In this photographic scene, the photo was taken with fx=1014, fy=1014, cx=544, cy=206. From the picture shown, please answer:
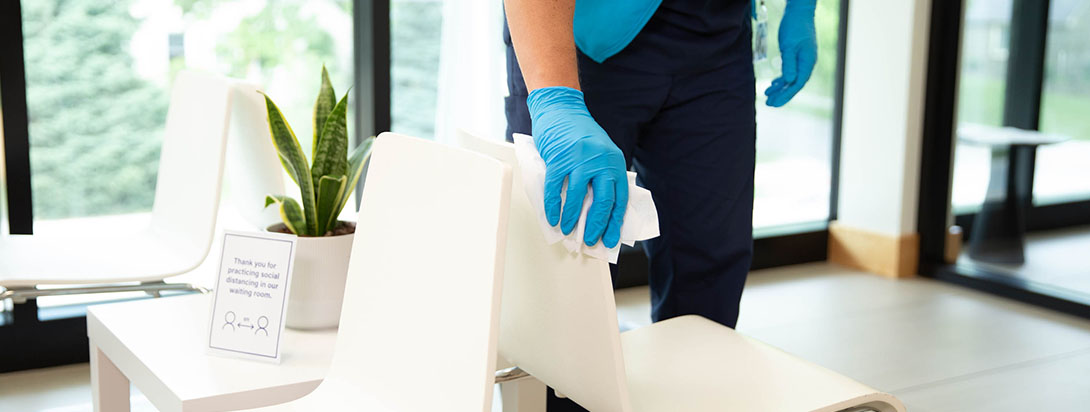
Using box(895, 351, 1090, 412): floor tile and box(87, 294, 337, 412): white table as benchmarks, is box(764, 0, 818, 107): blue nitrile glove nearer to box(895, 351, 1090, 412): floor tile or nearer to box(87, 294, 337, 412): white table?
box(895, 351, 1090, 412): floor tile

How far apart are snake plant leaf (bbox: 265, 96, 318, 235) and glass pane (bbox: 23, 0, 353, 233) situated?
1.24 meters

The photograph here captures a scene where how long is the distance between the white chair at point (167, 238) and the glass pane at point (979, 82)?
97.8 inches

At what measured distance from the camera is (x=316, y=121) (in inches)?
63.4

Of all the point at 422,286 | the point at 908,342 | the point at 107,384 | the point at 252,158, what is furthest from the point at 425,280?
the point at 908,342

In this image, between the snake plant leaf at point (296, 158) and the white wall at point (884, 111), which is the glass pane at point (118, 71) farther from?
the white wall at point (884, 111)

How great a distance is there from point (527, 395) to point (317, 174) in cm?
46

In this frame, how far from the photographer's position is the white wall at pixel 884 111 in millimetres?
3389

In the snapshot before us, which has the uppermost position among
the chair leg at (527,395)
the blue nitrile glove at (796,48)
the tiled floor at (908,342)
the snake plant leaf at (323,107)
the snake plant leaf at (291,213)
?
the blue nitrile glove at (796,48)

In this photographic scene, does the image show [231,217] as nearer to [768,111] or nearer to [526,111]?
[526,111]

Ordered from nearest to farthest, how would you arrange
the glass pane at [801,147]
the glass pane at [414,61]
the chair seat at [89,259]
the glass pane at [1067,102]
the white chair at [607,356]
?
1. the white chair at [607,356]
2. the chair seat at [89,259]
3. the glass pane at [414,61]
4. the glass pane at [1067,102]
5. the glass pane at [801,147]

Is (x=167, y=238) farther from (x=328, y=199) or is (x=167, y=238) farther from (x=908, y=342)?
(x=908, y=342)

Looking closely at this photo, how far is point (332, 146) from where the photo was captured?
1538 mm

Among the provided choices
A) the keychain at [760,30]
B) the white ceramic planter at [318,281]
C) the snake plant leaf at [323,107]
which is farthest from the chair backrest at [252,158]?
the keychain at [760,30]

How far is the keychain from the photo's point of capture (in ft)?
6.46
